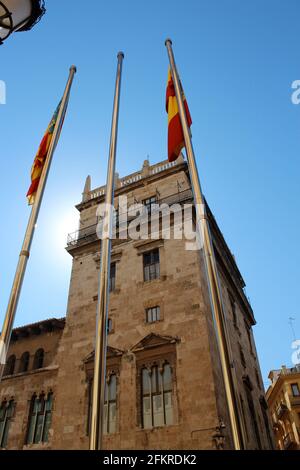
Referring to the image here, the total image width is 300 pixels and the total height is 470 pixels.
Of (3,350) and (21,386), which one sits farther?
(21,386)

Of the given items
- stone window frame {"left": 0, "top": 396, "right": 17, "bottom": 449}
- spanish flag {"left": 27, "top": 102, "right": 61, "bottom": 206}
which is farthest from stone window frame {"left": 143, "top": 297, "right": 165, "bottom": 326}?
spanish flag {"left": 27, "top": 102, "right": 61, "bottom": 206}

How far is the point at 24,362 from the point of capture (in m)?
22.1

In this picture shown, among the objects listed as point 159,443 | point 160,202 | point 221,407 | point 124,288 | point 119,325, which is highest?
point 160,202

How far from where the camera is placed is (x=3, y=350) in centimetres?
675

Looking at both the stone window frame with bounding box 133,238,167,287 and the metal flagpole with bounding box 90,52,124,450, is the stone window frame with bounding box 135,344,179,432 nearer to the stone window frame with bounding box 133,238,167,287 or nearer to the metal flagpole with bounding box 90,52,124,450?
the stone window frame with bounding box 133,238,167,287

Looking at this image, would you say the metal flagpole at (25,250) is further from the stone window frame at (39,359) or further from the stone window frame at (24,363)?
the stone window frame at (24,363)

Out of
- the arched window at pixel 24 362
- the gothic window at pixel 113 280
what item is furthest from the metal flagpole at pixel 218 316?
the arched window at pixel 24 362

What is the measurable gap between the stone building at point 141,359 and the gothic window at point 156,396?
43 millimetres

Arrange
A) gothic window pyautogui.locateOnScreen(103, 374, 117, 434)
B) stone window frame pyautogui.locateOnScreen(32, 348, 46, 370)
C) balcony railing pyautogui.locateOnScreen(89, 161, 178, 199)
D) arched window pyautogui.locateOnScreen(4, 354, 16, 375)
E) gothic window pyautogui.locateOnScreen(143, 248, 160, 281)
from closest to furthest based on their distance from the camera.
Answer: gothic window pyautogui.locateOnScreen(103, 374, 117, 434)
gothic window pyautogui.locateOnScreen(143, 248, 160, 281)
stone window frame pyautogui.locateOnScreen(32, 348, 46, 370)
arched window pyautogui.locateOnScreen(4, 354, 16, 375)
balcony railing pyautogui.locateOnScreen(89, 161, 178, 199)

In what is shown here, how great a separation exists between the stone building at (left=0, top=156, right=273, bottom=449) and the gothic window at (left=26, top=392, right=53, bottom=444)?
52 mm

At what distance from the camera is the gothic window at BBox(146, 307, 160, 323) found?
1852cm

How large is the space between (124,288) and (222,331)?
15.1m
